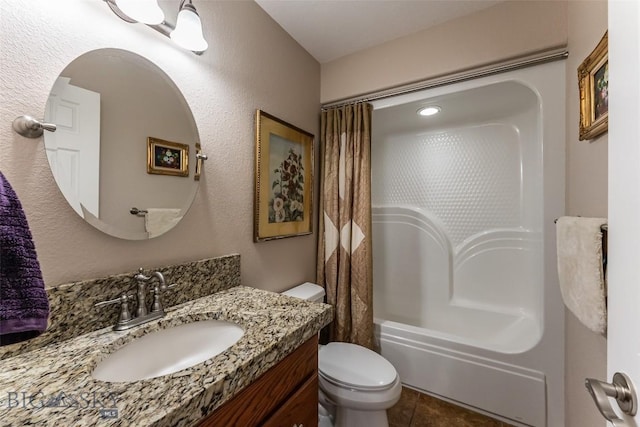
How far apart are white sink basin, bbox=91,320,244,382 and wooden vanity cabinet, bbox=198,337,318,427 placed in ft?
0.69

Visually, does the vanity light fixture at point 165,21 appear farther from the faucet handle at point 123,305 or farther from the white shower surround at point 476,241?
the white shower surround at point 476,241

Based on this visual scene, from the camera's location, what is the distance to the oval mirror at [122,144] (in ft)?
2.39

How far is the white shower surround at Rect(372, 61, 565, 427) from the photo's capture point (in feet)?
4.28

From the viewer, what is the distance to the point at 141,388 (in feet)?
1.59

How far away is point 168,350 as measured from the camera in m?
0.82

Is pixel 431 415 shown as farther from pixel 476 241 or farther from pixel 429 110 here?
pixel 429 110

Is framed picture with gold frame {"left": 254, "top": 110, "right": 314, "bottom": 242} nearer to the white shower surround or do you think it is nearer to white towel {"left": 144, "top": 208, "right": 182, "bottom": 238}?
white towel {"left": 144, "top": 208, "right": 182, "bottom": 238}

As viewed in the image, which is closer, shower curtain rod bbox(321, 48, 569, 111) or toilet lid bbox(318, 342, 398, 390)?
toilet lid bbox(318, 342, 398, 390)

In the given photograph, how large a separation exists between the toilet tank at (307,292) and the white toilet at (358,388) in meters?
0.32

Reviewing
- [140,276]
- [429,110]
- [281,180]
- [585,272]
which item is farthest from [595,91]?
[140,276]

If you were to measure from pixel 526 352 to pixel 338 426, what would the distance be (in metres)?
1.07

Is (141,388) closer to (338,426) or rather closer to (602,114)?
(338,426)

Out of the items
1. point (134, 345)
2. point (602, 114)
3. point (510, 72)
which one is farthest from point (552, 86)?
point (134, 345)

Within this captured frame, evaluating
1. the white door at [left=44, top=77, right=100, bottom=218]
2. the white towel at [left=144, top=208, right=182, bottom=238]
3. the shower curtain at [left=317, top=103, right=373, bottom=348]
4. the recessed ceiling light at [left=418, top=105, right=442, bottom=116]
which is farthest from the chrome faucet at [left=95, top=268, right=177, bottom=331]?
the recessed ceiling light at [left=418, top=105, right=442, bottom=116]
